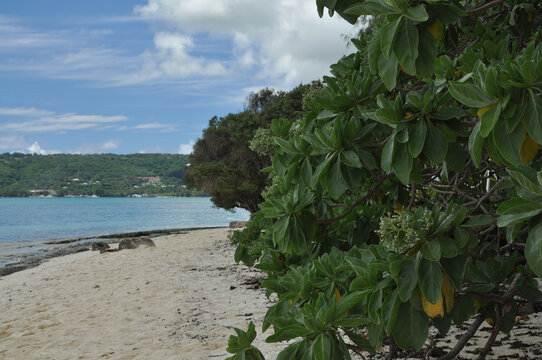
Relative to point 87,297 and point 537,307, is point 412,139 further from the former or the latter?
point 87,297

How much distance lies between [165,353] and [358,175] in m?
3.55

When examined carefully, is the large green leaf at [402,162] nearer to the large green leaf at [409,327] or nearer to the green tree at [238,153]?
the large green leaf at [409,327]

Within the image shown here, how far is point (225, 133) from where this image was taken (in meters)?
20.7

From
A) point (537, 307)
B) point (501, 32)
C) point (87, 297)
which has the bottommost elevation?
point (87, 297)

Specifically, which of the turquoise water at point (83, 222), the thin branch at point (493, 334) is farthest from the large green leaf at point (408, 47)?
the turquoise water at point (83, 222)

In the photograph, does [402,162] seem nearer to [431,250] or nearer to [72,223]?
[431,250]

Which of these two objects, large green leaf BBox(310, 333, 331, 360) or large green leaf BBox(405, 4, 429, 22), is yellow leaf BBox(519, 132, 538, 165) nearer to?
large green leaf BBox(405, 4, 429, 22)

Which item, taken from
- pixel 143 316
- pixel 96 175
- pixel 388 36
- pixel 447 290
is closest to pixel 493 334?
pixel 447 290

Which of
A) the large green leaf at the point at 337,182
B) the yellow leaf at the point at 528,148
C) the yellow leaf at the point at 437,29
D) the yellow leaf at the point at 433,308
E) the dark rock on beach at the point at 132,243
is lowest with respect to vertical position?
the dark rock on beach at the point at 132,243

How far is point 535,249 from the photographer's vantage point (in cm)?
108

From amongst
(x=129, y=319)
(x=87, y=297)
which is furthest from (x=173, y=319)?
(x=87, y=297)

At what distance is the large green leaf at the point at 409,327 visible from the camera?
1.42m

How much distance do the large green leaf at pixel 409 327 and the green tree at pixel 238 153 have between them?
16081 millimetres

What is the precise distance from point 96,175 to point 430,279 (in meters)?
79.8
